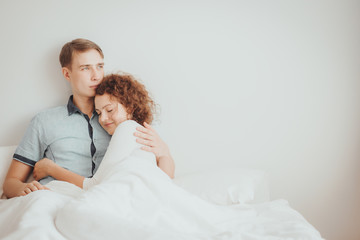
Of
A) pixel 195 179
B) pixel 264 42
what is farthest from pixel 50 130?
pixel 264 42

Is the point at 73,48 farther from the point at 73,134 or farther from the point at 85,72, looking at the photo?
the point at 73,134

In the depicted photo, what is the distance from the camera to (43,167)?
4.85 ft

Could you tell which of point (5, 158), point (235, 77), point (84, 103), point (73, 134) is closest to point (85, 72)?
point (84, 103)

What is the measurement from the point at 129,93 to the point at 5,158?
76cm

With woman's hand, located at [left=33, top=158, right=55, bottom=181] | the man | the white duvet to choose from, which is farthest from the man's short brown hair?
the white duvet

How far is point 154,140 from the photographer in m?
1.51

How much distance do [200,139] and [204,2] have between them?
826 mm

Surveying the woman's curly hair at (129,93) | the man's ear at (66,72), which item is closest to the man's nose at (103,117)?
the woman's curly hair at (129,93)

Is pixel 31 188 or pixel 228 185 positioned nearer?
pixel 31 188

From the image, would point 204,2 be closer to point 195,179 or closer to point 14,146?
point 195,179

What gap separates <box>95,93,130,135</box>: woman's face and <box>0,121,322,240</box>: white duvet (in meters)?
0.46

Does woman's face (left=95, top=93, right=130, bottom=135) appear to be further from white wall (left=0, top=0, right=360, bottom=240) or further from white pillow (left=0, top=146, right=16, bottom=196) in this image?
white pillow (left=0, top=146, right=16, bottom=196)

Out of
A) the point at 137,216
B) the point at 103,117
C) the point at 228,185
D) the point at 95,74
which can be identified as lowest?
the point at 228,185

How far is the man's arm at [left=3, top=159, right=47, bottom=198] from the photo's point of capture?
139cm
